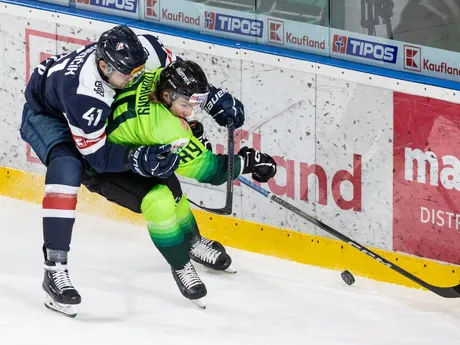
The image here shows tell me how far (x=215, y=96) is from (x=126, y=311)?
99cm

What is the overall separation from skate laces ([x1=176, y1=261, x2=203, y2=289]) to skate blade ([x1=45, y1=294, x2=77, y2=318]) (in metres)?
0.48

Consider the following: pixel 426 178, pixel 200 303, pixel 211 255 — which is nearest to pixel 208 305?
pixel 200 303

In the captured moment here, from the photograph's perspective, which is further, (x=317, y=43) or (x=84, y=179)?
(x=317, y=43)

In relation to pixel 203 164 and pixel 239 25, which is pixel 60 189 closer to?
pixel 203 164

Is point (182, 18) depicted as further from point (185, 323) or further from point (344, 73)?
point (185, 323)

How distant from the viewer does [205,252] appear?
713cm

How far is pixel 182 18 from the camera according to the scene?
7.65 metres

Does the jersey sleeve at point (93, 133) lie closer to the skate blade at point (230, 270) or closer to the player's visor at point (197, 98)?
the player's visor at point (197, 98)

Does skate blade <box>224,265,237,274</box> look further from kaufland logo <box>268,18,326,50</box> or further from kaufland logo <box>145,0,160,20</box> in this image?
kaufland logo <box>145,0,160,20</box>

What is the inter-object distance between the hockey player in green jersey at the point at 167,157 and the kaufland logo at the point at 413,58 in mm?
820

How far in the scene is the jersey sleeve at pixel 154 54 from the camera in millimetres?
6773

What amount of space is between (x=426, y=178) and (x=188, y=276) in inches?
44.2

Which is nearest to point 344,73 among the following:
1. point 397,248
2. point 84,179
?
point 397,248

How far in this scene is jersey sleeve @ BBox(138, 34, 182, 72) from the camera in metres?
6.77
